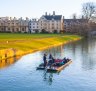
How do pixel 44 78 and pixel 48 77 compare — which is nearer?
pixel 44 78

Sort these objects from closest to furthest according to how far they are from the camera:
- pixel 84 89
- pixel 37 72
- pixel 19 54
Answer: pixel 84 89 → pixel 37 72 → pixel 19 54

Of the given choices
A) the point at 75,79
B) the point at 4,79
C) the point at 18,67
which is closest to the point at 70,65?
the point at 18,67

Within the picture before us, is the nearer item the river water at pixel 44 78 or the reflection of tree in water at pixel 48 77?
the river water at pixel 44 78

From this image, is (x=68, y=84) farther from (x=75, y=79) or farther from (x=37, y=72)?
(x=37, y=72)

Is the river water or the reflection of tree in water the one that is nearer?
the river water

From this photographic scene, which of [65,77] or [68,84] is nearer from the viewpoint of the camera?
Result: [68,84]

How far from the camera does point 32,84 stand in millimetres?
42250

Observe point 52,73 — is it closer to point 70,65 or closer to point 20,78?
point 20,78

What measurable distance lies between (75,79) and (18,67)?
13.9 metres

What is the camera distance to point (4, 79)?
45.2 metres

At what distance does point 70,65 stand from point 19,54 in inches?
787

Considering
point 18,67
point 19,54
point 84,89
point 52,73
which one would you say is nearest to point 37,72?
point 52,73

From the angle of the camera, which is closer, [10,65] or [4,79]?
[4,79]

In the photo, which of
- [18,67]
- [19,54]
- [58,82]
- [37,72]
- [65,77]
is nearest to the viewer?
[58,82]
